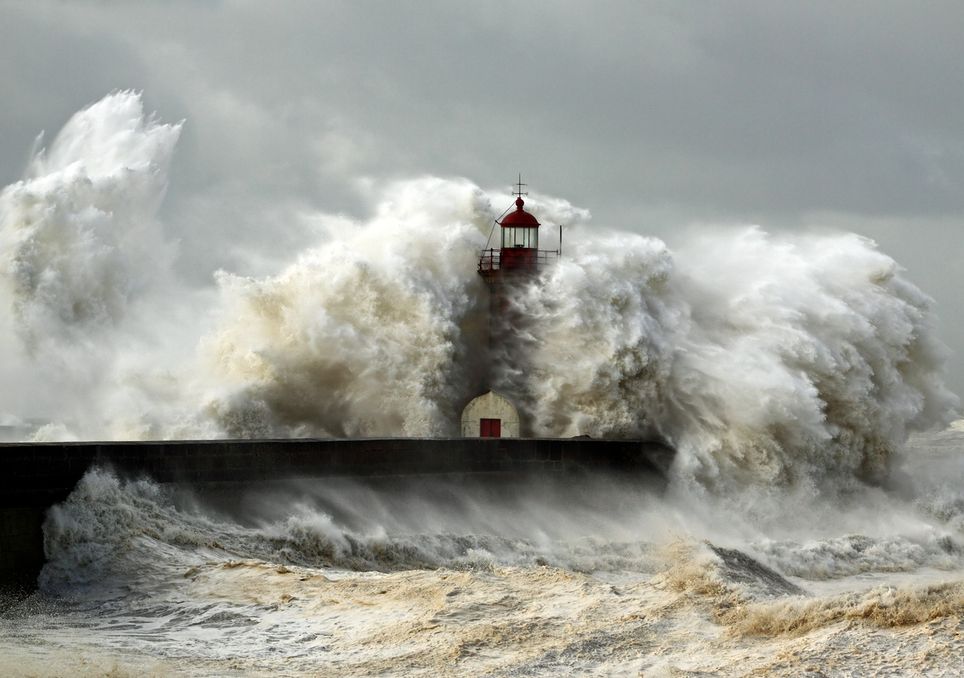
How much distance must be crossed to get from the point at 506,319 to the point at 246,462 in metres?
8.16

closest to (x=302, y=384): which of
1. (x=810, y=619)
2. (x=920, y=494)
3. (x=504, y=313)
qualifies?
(x=504, y=313)

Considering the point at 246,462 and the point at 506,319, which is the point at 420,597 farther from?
the point at 506,319

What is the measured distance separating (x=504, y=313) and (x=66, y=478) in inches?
397

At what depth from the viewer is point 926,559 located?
56.0 ft

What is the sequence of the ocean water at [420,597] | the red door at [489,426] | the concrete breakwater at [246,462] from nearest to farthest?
the ocean water at [420,597]
the concrete breakwater at [246,462]
the red door at [489,426]

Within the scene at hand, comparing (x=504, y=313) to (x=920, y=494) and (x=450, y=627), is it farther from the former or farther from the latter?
(x=450, y=627)

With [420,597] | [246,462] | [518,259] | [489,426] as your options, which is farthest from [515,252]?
[420,597]

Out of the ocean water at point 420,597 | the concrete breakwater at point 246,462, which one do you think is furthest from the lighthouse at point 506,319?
the ocean water at point 420,597

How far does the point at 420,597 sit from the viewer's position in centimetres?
873

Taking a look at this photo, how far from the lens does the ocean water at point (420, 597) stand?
7125 millimetres

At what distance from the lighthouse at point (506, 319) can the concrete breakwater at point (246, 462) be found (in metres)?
2.33

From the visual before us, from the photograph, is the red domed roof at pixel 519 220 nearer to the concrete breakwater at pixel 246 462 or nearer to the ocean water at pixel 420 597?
the concrete breakwater at pixel 246 462

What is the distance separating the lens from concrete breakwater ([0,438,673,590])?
9.77m

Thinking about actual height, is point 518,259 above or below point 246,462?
above
